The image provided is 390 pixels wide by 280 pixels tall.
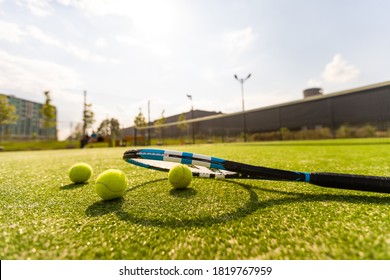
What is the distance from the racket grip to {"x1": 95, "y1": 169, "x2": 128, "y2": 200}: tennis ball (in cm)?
156

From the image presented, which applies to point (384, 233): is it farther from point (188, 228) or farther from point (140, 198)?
point (140, 198)

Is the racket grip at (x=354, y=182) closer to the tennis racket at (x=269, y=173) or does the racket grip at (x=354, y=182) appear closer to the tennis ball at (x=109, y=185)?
the tennis racket at (x=269, y=173)

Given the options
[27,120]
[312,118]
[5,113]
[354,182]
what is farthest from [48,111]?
[27,120]

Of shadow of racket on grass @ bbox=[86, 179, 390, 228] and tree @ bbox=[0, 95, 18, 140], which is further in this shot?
tree @ bbox=[0, 95, 18, 140]

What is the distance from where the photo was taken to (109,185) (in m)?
1.49

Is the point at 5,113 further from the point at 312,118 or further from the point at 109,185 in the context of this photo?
the point at 312,118

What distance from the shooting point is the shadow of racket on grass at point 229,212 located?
1113 millimetres

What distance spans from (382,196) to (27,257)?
226 centimetres

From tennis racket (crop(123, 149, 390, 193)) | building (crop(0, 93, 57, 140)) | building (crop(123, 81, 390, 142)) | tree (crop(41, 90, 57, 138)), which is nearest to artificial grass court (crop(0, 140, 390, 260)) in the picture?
tennis racket (crop(123, 149, 390, 193))

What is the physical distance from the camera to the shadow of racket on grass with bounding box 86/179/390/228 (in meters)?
1.11

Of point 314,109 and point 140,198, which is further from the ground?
point 314,109

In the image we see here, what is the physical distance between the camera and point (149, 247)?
877 millimetres

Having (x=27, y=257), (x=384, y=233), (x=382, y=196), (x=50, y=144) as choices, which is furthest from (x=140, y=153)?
(x=50, y=144)

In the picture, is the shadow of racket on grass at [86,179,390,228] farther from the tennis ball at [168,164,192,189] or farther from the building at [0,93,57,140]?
the building at [0,93,57,140]
